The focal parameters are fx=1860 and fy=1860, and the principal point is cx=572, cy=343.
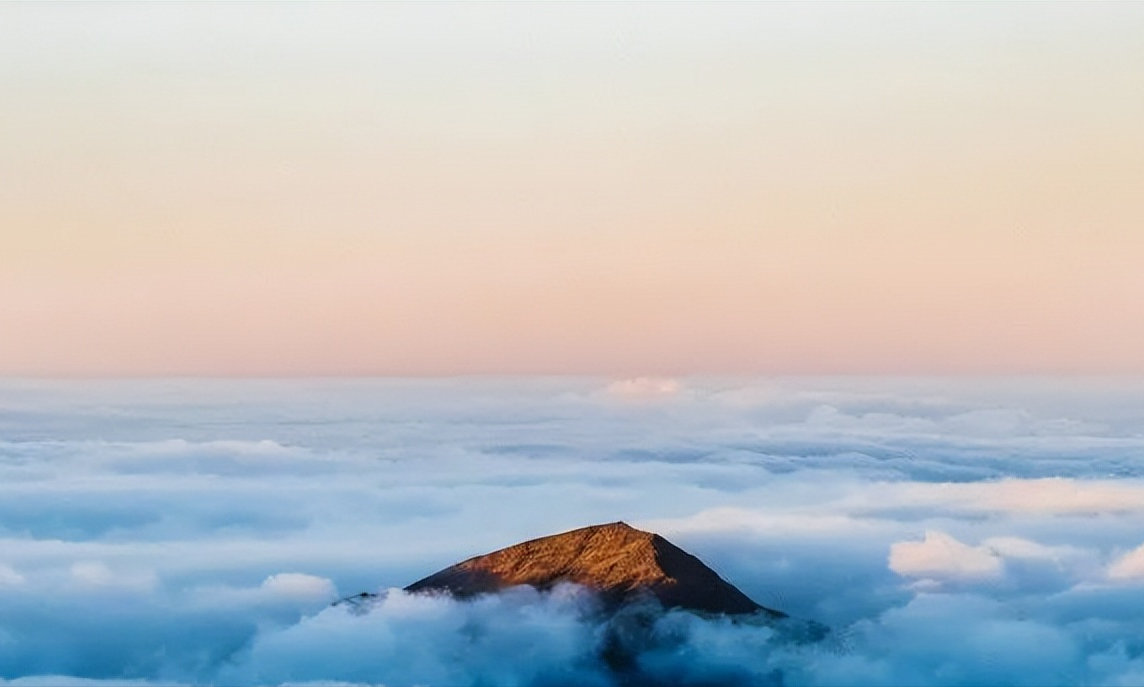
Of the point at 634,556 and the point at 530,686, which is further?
the point at 634,556

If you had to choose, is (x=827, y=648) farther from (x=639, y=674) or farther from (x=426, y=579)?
(x=426, y=579)

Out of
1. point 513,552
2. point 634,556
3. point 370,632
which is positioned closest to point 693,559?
point 634,556

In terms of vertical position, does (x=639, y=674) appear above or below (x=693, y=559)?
below

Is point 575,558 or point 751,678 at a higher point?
point 575,558

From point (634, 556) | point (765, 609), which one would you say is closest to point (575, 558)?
point (634, 556)

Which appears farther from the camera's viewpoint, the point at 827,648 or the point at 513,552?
the point at 513,552

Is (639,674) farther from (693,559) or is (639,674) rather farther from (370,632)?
(370,632)
